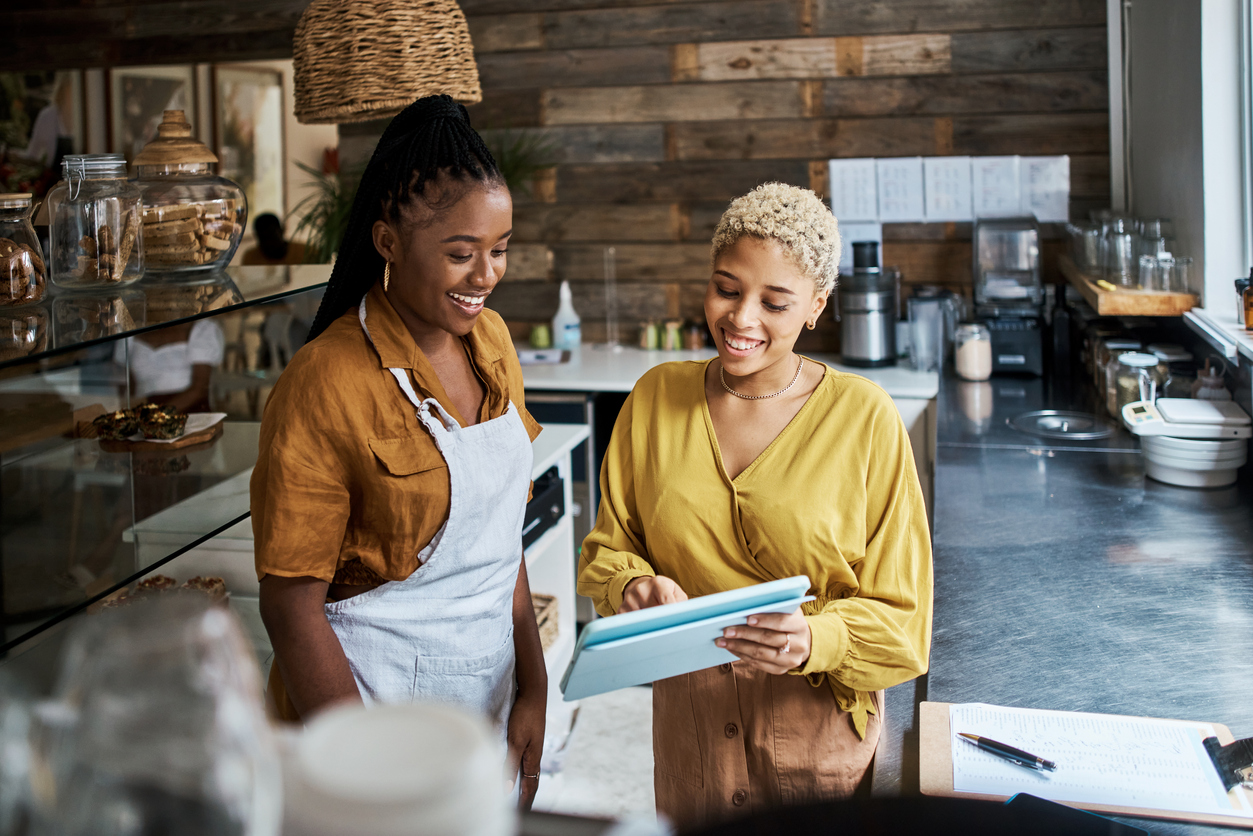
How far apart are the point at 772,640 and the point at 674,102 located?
3.19 metres

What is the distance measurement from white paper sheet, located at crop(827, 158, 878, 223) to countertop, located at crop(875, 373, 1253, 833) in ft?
5.05

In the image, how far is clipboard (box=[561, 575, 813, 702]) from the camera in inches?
38.9

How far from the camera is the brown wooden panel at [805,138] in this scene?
384 cm

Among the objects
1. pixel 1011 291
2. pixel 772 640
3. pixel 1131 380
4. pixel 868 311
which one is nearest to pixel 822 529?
pixel 772 640

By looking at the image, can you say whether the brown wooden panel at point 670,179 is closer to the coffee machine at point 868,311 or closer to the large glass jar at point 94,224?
the coffee machine at point 868,311

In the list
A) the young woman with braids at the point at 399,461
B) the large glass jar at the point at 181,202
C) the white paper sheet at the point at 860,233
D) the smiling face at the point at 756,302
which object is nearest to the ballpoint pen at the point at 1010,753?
the smiling face at the point at 756,302

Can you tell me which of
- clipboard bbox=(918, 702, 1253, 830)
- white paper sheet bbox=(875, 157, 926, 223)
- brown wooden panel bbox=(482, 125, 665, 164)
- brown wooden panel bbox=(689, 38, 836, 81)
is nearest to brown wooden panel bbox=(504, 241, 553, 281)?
brown wooden panel bbox=(482, 125, 665, 164)

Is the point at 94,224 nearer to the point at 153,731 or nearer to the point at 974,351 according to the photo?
the point at 153,731

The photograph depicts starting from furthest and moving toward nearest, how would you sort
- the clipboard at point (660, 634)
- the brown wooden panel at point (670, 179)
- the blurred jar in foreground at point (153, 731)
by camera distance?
the brown wooden panel at point (670, 179) → the clipboard at point (660, 634) → the blurred jar in foreground at point (153, 731)

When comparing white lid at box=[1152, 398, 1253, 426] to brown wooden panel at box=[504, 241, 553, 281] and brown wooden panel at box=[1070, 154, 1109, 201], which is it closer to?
brown wooden panel at box=[1070, 154, 1109, 201]

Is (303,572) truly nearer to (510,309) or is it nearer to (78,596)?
(78,596)

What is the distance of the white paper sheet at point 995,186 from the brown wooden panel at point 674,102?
0.71 metres

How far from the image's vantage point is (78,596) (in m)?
1.29

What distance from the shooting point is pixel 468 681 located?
4.65ft
